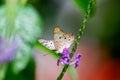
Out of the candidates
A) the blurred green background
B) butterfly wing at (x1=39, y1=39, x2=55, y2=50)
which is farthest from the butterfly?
the blurred green background

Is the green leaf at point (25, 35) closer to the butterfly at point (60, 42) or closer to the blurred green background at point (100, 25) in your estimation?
the butterfly at point (60, 42)

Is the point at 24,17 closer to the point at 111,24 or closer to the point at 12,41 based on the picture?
the point at 12,41

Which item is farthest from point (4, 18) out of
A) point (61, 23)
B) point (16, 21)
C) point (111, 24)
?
point (111, 24)

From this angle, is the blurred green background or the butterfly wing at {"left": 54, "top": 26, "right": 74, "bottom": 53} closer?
the butterfly wing at {"left": 54, "top": 26, "right": 74, "bottom": 53}

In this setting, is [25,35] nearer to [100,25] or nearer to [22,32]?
[22,32]

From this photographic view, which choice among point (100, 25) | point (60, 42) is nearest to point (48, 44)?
point (60, 42)

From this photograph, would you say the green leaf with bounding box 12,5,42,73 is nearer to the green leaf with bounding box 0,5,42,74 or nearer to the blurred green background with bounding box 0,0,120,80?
the green leaf with bounding box 0,5,42,74

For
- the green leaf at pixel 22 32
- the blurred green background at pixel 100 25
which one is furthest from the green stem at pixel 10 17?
the blurred green background at pixel 100 25

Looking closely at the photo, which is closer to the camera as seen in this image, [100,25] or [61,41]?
[61,41]
